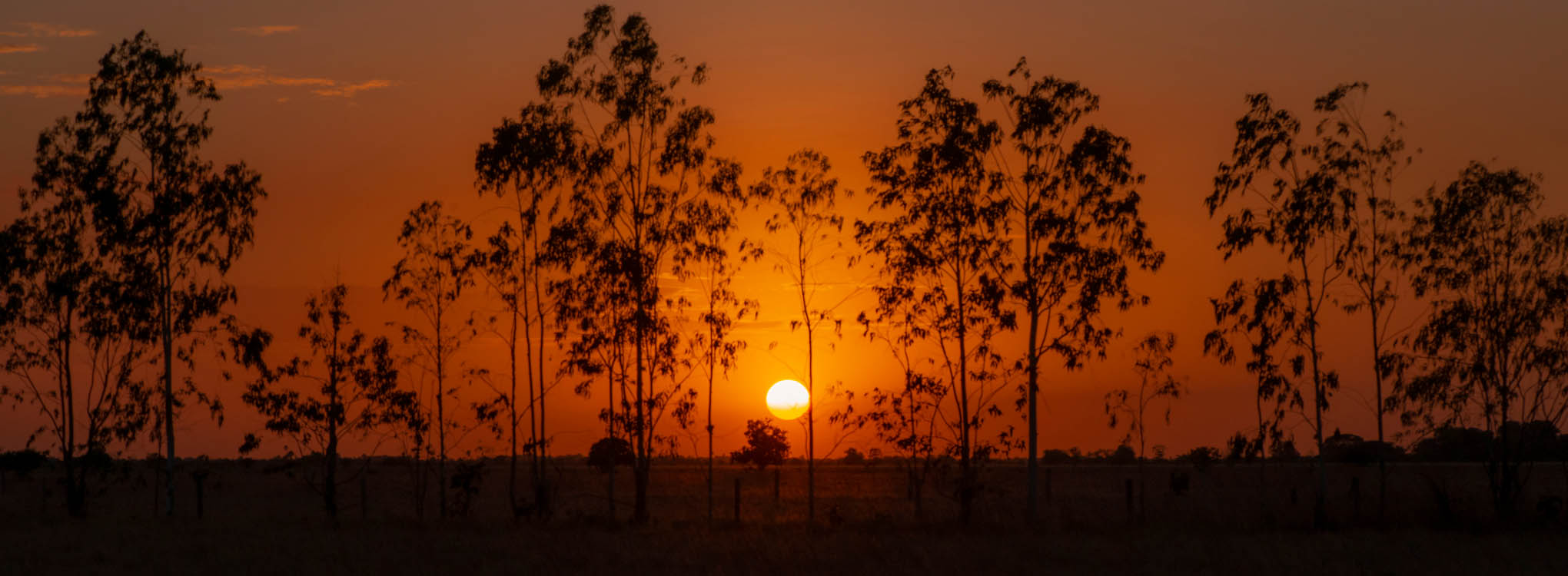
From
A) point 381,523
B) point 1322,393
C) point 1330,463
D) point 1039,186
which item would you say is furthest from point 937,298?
point 1330,463

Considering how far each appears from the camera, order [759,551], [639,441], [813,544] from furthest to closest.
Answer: [639,441] < [813,544] < [759,551]

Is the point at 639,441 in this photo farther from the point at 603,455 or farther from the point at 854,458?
the point at 854,458

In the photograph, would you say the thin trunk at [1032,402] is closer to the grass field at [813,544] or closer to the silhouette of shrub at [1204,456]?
the grass field at [813,544]

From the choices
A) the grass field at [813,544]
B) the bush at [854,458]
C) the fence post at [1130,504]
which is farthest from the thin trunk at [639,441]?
the bush at [854,458]

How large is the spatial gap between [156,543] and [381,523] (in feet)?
30.6

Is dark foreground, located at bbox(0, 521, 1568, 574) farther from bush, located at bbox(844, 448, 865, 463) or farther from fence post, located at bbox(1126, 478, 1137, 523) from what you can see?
bush, located at bbox(844, 448, 865, 463)

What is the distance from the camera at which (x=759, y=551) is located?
103 feet

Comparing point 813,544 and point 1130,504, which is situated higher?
point 813,544

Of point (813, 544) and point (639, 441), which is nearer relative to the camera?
point (813, 544)

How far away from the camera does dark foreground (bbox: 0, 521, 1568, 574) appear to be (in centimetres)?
2852

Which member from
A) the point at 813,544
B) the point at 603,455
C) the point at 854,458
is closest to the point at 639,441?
the point at 813,544

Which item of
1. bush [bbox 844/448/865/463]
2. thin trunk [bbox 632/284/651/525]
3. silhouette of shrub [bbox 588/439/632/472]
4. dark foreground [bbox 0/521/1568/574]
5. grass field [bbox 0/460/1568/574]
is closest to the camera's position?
dark foreground [bbox 0/521/1568/574]

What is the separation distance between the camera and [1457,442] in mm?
53844

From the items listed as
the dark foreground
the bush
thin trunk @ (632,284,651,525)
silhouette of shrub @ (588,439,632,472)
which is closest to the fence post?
the dark foreground
